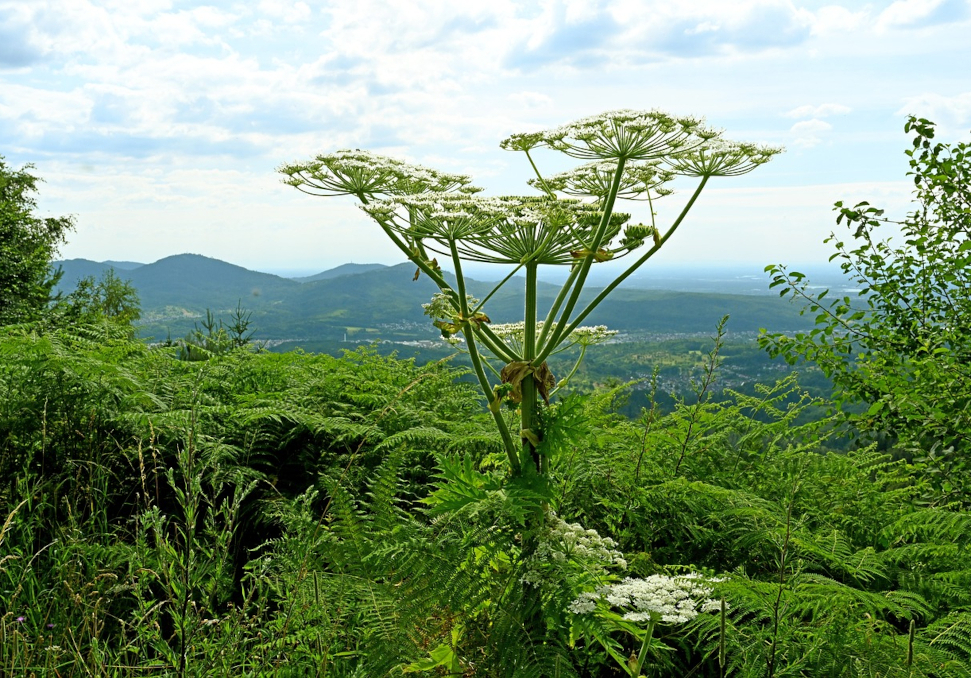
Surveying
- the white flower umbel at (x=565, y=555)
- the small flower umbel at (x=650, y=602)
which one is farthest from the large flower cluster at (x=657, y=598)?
the white flower umbel at (x=565, y=555)

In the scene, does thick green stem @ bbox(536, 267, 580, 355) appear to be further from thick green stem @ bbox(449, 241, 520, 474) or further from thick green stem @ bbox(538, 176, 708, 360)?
thick green stem @ bbox(449, 241, 520, 474)

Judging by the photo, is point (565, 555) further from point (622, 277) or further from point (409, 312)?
point (409, 312)

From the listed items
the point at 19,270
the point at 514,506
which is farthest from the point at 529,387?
the point at 19,270

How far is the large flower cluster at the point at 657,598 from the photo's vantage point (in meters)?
1.98

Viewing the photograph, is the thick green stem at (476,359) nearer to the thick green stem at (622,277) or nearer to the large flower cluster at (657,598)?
the thick green stem at (622,277)

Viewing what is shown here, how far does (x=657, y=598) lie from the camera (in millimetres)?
Answer: 2023

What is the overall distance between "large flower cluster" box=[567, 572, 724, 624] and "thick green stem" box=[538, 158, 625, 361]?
0.81m

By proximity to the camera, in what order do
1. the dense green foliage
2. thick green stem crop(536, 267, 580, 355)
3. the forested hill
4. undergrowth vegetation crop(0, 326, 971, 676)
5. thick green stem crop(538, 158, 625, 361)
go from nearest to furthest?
1. undergrowth vegetation crop(0, 326, 971, 676)
2. thick green stem crop(538, 158, 625, 361)
3. thick green stem crop(536, 267, 580, 355)
4. the dense green foliage
5. the forested hill

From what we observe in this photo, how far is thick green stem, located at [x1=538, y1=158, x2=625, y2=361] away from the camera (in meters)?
2.33

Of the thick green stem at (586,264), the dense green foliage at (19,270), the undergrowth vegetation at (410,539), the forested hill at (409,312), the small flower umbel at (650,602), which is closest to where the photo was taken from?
the small flower umbel at (650,602)

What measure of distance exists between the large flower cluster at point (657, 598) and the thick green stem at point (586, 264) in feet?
2.66

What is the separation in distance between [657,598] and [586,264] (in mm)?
1105

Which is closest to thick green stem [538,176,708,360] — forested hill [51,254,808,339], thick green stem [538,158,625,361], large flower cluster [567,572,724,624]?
thick green stem [538,158,625,361]

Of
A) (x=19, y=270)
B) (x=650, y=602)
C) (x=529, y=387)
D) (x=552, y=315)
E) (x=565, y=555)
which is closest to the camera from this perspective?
(x=650, y=602)
